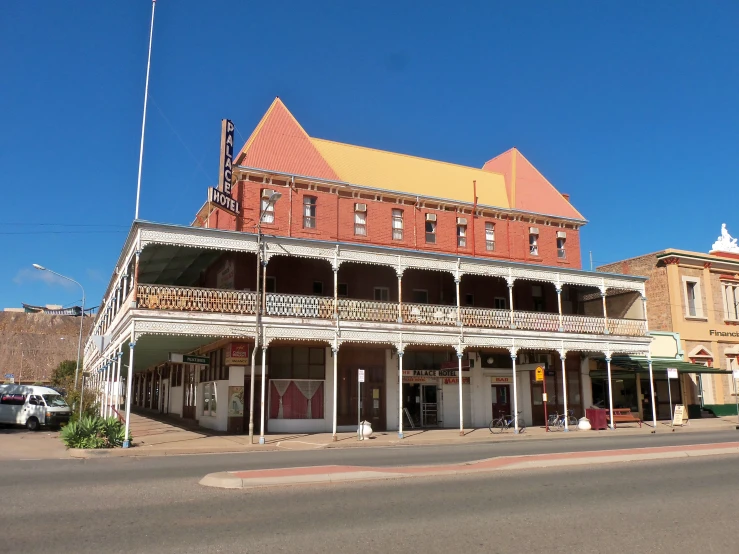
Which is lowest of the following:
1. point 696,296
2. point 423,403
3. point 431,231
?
point 423,403

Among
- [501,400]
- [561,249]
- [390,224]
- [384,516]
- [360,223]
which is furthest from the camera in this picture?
[561,249]

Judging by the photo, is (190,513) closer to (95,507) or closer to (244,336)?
(95,507)

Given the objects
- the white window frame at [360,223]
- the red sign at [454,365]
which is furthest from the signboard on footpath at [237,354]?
the red sign at [454,365]

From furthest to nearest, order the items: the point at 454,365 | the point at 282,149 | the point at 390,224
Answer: the point at 390,224, the point at 282,149, the point at 454,365

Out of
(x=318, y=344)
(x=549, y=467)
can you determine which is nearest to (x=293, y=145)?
(x=318, y=344)

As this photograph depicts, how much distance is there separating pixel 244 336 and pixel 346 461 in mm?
8734

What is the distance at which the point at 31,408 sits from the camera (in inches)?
1168

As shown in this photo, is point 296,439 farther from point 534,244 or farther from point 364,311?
point 534,244

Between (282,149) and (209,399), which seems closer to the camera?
(209,399)

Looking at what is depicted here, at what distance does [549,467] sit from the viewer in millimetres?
13812

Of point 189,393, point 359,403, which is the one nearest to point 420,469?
point 359,403

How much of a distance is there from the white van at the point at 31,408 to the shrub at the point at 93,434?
37.6 ft

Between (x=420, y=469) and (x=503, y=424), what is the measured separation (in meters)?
17.6

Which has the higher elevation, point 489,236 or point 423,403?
point 489,236
